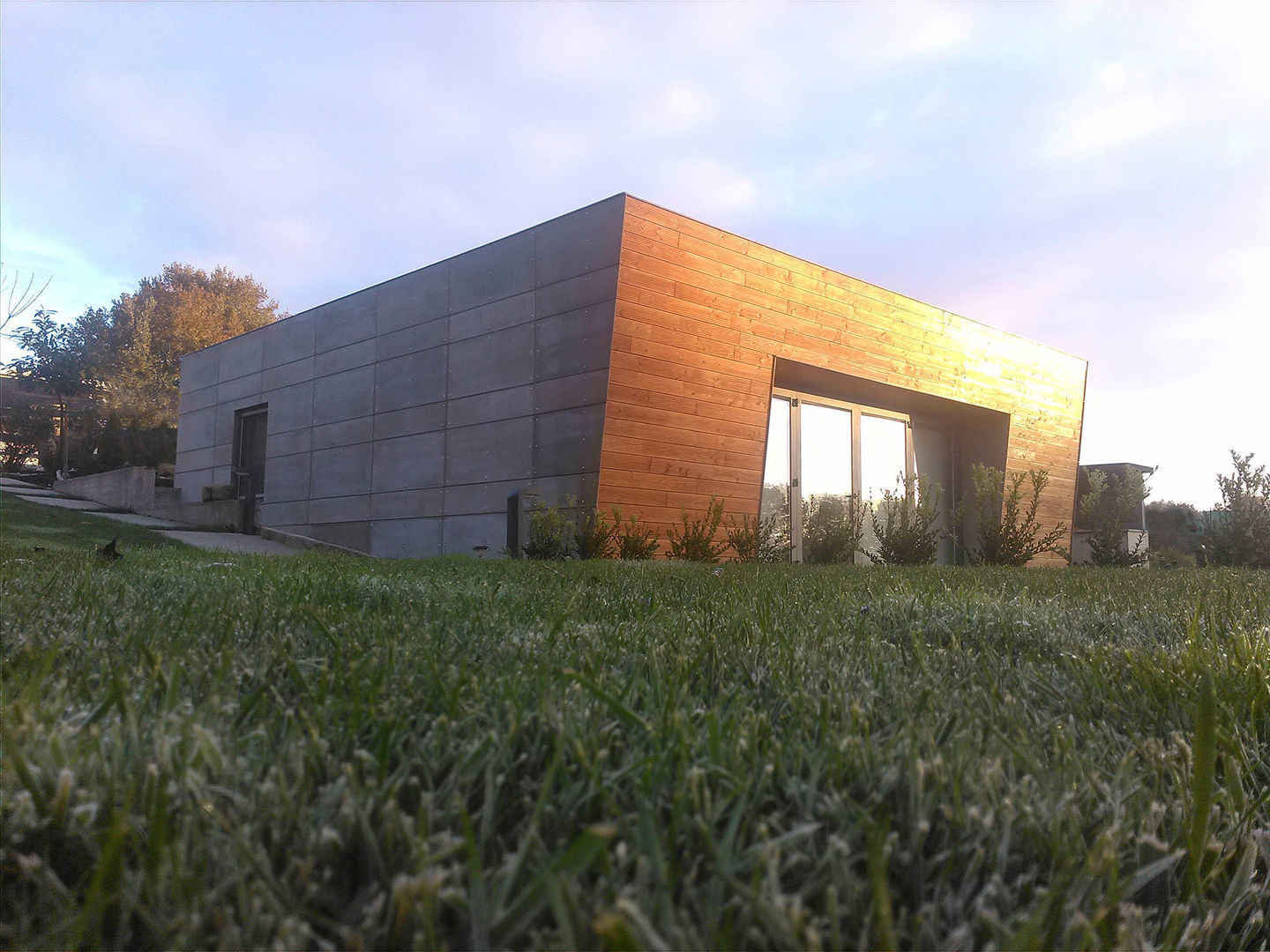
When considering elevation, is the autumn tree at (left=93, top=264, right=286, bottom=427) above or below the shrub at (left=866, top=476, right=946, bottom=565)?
above

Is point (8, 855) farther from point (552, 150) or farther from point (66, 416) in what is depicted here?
point (66, 416)

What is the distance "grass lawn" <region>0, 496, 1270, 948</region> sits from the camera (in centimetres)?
67

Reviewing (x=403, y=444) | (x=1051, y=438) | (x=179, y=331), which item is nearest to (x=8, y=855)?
(x=403, y=444)

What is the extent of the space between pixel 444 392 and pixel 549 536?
13.1 ft

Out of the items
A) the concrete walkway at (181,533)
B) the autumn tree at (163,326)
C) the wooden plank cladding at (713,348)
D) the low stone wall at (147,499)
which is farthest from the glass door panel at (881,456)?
the autumn tree at (163,326)

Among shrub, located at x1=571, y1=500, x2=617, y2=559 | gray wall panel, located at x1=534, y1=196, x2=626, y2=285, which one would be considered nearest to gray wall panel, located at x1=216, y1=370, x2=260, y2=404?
gray wall panel, located at x1=534, y1=196, x2=626, y2=285

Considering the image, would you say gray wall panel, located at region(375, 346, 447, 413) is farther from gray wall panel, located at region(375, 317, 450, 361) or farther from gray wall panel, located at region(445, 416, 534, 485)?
gray wall panel, located at region(445, 416, 534, 485)

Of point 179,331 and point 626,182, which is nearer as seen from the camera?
point 626,182

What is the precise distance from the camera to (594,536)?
360 inches

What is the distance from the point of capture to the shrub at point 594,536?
30.0 feet

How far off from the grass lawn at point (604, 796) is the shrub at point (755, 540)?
863cm

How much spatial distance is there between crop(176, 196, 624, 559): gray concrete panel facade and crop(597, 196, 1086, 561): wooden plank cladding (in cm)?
40

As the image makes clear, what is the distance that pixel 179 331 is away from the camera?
95.8 ft

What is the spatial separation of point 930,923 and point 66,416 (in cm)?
3107
